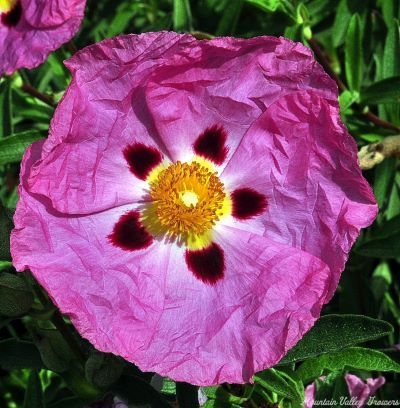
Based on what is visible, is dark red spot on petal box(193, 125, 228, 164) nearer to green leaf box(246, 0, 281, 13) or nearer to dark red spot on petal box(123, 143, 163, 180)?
dark red spot on petal box(123, 143, 163, 180)

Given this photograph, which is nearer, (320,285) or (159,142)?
(320,285)

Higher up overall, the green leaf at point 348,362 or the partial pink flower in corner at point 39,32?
the partial pink flower in corner at point 39,32

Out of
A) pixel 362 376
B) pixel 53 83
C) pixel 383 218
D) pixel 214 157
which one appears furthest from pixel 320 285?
pixel 53 83

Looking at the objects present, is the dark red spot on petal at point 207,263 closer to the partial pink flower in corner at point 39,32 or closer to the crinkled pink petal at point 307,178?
the crinkled pink petal at point 307,178

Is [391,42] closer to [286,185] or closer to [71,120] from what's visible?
[286,185]

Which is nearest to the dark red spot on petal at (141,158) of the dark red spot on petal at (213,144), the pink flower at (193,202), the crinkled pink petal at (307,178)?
the pink flower at (193,202)

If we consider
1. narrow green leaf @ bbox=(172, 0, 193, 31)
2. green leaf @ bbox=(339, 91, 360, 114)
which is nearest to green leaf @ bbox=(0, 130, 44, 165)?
narrow green leaf @ bbox=(172, 0, 193, 31)
